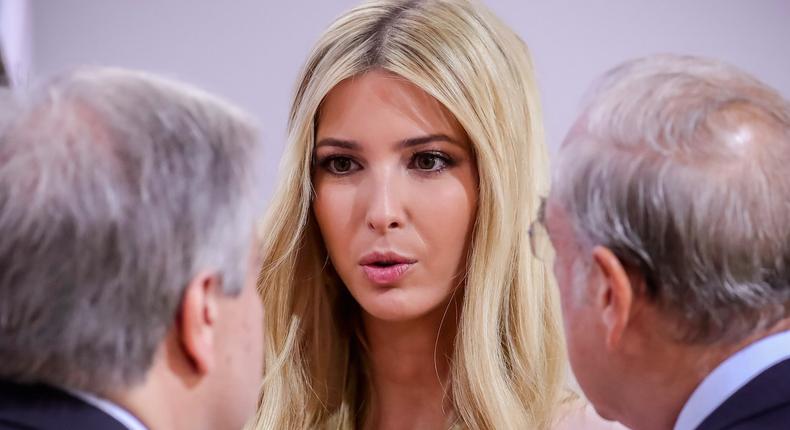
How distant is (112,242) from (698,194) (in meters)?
0.60

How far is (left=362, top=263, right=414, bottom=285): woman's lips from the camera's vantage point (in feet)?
6.23

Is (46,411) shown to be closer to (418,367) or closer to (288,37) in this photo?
(418,367)

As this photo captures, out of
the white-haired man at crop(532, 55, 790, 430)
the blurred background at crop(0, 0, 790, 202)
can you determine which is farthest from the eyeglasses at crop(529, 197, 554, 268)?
the blurred background at crop(0, 0, 790, 202)

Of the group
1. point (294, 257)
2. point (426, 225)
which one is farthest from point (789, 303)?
point (294, 257)

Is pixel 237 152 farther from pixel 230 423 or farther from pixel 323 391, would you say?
pixel 323 391

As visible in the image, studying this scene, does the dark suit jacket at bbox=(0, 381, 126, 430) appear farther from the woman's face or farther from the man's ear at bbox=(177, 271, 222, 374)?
the woman's face

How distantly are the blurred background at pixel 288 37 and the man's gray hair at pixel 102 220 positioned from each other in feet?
5.22

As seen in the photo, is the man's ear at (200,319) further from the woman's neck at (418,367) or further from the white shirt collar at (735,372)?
the woman's neck at (418,367)

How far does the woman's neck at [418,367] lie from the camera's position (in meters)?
2.04

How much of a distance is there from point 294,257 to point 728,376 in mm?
1029

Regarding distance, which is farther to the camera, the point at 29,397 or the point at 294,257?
the point at 294,257

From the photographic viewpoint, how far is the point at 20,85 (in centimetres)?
121

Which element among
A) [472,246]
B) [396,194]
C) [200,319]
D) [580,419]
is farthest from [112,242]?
[580,419]

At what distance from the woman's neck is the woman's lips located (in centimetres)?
16
